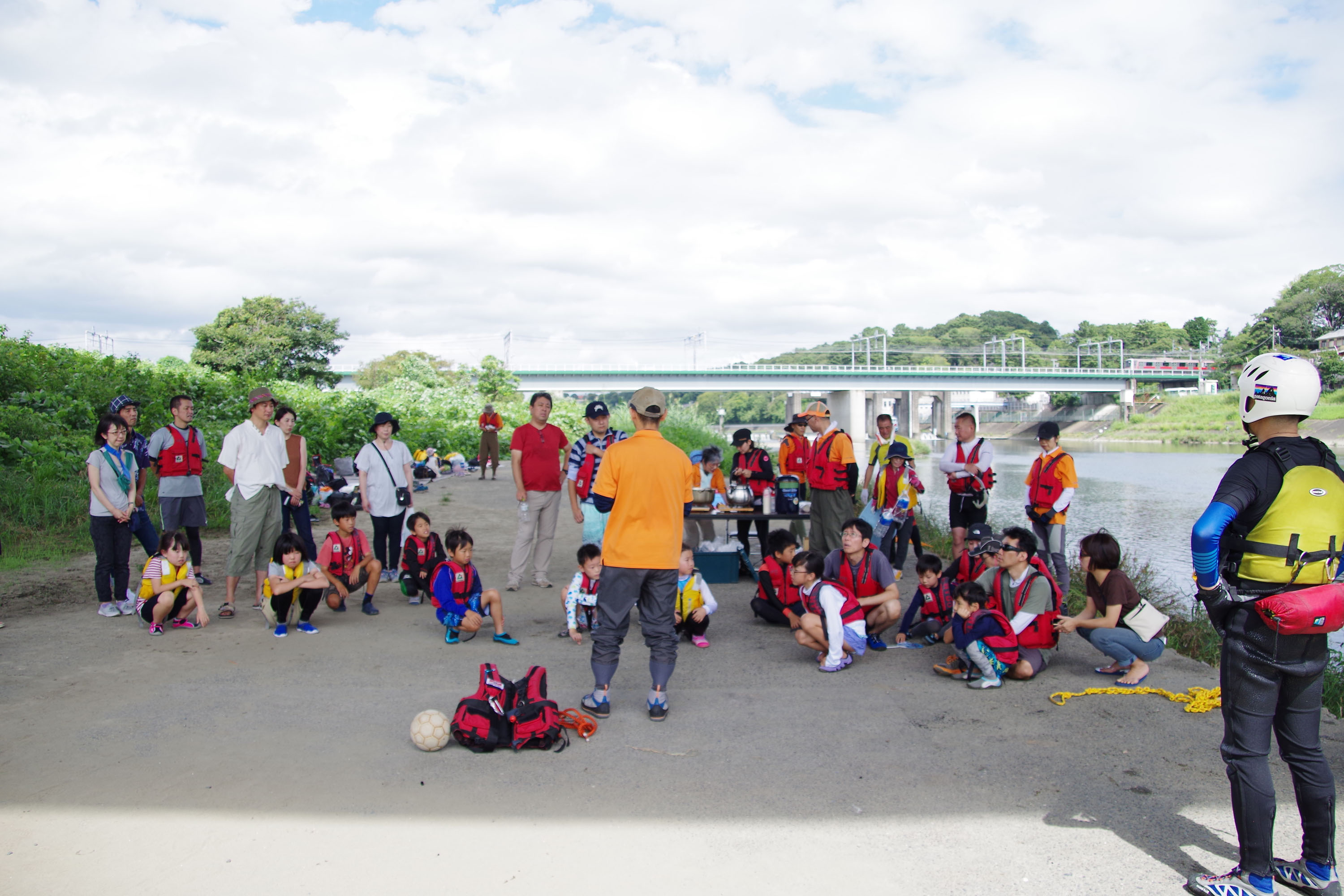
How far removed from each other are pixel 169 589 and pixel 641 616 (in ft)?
13.2

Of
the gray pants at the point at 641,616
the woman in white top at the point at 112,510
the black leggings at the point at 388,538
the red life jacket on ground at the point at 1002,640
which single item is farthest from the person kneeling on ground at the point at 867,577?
the woman in white top at the point at 112,510

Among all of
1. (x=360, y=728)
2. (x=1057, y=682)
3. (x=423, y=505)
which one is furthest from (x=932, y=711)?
(x=423, y=505)

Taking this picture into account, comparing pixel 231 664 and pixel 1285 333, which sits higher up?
pixel 1285 333

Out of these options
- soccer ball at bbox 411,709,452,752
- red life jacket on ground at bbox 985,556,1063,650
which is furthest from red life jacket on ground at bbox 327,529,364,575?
red life jacket on ground at bbox 985,556,1063,650

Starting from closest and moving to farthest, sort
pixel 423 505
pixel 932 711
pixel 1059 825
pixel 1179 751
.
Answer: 1. pixel 1059 825
2. pixel 1179 751
3. pixel 932 711
4. pixel 423 505

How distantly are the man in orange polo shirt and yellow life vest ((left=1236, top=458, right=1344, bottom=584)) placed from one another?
2.68m

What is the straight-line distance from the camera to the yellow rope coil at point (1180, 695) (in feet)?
15.4

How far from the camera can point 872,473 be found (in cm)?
867

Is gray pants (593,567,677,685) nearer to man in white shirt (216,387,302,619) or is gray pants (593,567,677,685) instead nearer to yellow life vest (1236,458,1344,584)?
yellow life vest (1236,458,1344,584)

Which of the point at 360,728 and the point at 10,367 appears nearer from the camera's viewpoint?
the point at 360,728

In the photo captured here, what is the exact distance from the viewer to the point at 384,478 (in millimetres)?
7781

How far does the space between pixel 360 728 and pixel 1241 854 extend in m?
3.97

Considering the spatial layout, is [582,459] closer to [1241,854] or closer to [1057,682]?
[1057,682]

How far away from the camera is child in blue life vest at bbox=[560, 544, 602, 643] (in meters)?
6.22
